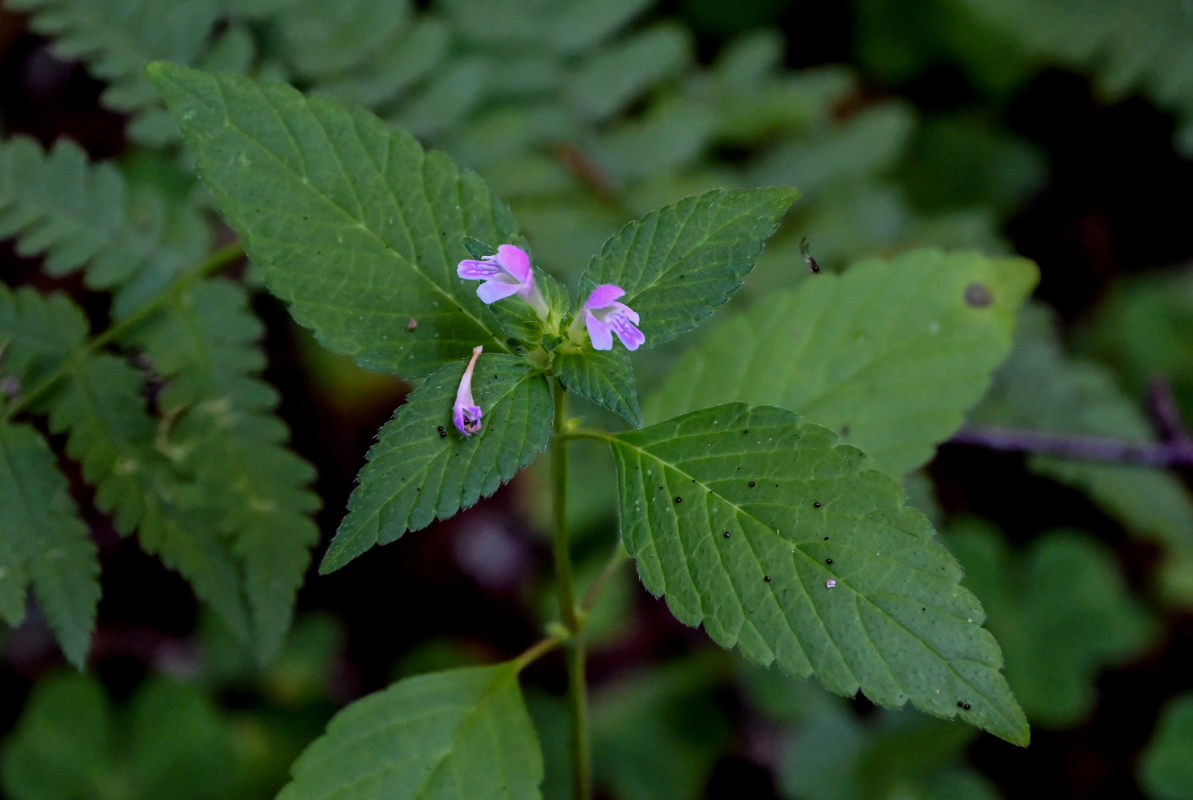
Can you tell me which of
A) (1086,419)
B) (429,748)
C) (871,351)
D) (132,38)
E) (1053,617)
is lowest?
(1053,617)

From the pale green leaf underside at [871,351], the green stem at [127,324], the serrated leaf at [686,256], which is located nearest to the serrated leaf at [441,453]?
the serrated leaf at [686,256]

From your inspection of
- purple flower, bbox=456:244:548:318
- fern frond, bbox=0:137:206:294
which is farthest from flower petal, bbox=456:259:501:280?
fern frond, bbox=0:137:206:294

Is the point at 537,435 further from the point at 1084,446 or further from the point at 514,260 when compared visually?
the point at 1084,446

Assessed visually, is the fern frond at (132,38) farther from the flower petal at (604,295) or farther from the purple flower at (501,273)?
the flower petal at (604,295)

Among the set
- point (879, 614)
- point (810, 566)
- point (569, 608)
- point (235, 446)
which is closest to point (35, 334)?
point (235, 446)

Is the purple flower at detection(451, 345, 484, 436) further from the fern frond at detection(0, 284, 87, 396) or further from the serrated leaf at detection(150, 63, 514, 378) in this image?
the fern frond at detection(0, 284, 87, 396)

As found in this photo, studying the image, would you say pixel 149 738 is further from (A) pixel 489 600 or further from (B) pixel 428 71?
(B) pixel 428 71

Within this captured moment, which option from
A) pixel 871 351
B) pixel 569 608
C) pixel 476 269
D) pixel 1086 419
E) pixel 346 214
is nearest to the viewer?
pixel 476 269

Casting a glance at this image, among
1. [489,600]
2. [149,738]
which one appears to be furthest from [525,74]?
[149,738]
